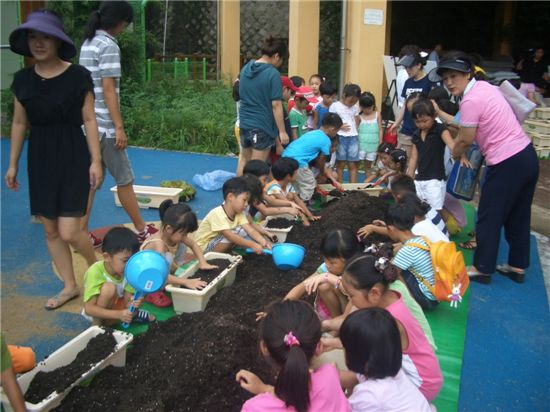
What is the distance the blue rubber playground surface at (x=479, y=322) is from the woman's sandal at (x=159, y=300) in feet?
1.54

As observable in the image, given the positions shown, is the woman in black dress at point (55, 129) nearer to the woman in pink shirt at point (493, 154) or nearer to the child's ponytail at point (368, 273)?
the child's ponytail at point (368, 273)

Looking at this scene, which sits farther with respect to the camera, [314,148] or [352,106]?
[352,106]

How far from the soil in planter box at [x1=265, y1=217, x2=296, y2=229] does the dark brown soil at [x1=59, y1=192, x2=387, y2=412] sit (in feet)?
4.66

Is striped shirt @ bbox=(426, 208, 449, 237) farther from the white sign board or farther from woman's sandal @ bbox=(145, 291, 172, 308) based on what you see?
the white sign board

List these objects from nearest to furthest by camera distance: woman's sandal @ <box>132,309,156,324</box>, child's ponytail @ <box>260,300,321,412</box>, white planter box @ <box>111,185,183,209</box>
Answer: child's ponytail @ <box>260,300,321,412</box> → woman's sandal @ <box>132,309,156,324</box> → white planter box @ <box>111,185,183,209</box>

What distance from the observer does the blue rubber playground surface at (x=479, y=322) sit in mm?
3084

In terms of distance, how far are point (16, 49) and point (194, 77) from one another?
966cm

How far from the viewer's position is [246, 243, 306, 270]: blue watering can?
409 cm

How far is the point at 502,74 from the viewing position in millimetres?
12305

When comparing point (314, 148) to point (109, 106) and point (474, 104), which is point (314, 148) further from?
point (109, 106)

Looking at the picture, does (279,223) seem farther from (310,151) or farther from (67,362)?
(67,362)

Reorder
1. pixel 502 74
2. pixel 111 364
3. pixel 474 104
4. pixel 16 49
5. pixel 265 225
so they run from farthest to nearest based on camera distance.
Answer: pixel 502 74 → pixel 265 225 → pixel 474 104 → pixel 16 49 → pixel 111 364

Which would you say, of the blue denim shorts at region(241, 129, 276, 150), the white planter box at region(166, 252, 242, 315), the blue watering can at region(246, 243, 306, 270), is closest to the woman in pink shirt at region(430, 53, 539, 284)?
the blue watering can at region(246, 243, 306, 270)

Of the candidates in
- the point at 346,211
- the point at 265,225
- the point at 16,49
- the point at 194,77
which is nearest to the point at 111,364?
the point at 16,49
